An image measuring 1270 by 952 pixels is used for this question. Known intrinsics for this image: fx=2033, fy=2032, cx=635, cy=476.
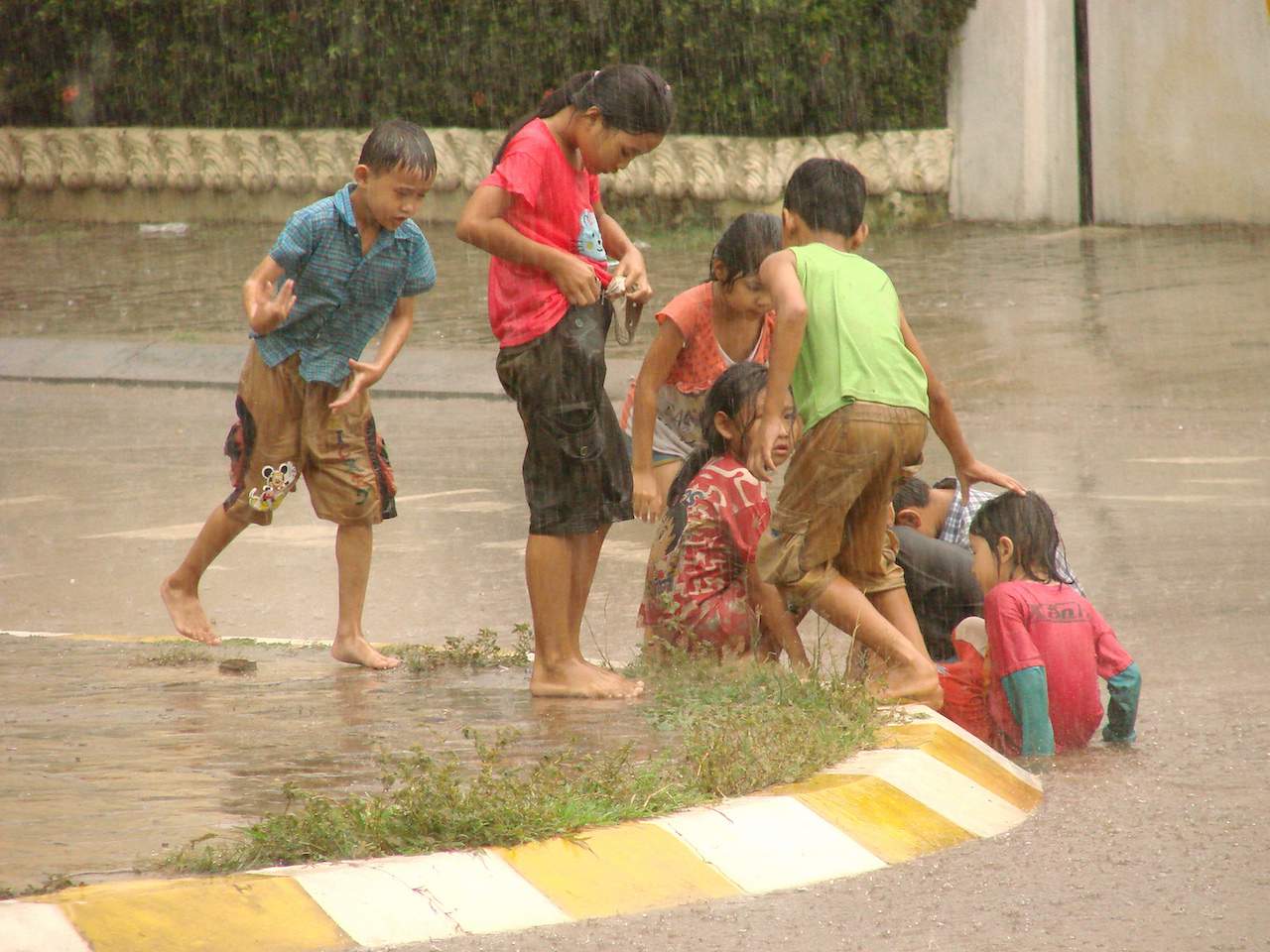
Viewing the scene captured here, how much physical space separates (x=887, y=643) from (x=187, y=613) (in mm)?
2170

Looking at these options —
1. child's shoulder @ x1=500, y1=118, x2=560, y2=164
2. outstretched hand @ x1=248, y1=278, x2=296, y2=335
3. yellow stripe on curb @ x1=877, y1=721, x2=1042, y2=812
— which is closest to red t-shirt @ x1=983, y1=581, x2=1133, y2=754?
yellow stripe on curb @ x1=877, y1=721, x2=1042, y2=812

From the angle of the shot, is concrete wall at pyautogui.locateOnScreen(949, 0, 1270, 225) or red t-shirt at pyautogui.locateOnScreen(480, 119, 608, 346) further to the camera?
concrete wall at pyautogui.locateOnScreen(949, 0, 1270, 225)

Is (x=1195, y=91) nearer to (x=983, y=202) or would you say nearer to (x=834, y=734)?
(x=983, y=202)

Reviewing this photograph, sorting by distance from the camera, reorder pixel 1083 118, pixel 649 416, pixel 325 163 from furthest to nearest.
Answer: pixel 325 163
pixel 1083 118
pixel 649 416

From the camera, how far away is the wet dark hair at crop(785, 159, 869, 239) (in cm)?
509

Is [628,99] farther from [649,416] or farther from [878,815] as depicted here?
[878,815]

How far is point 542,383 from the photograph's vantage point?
5004mm

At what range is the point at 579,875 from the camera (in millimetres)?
3715

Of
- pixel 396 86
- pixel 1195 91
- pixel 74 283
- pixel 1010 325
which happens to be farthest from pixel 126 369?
pixel 1195 91

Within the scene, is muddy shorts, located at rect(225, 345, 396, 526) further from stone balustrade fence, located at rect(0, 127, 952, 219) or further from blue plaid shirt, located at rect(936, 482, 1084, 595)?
stone balustrade fence, located at rect(0, 127, 952, 219)

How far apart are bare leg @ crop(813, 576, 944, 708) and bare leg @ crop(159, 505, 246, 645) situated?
186 cm

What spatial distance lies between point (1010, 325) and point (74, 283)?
8155 mm

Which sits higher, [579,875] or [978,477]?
[978,477]

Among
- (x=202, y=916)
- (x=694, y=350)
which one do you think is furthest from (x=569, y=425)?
(x=202, y=916)
